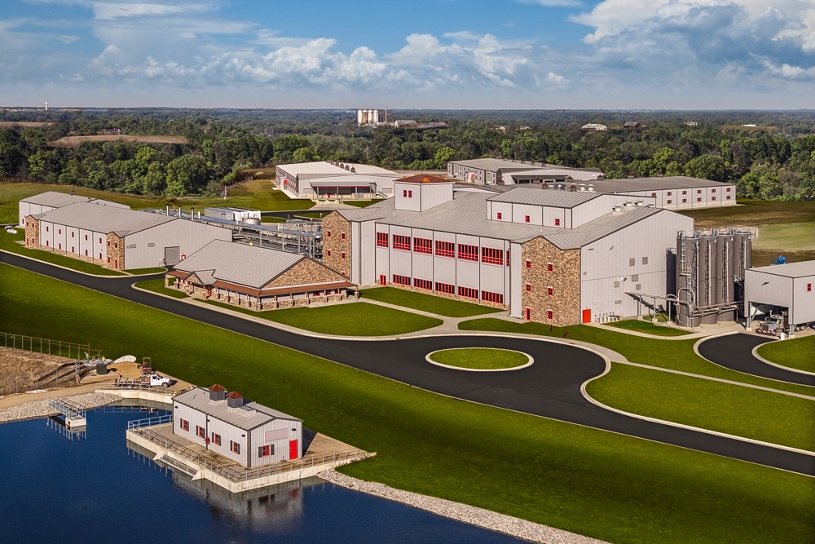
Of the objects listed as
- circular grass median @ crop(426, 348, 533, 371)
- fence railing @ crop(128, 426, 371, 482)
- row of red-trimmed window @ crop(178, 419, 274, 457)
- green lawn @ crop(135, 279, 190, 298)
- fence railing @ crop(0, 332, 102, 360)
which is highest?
green lawn @ crop(135, 279, 190, 298)

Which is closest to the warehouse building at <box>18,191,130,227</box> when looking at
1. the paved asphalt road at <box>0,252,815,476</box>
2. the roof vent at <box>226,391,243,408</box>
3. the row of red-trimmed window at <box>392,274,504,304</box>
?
the row of red-trimmed window at <box>392,274,504,304</box>

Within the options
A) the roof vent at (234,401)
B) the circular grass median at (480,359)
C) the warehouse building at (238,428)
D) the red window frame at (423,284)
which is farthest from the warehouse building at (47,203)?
the roof vent at (234,401)

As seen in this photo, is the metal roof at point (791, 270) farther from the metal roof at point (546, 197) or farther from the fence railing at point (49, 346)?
the fence railing at point (49, 346)

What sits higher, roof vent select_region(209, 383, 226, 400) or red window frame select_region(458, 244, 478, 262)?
red window frame select_region(458, 244, 478, 262)

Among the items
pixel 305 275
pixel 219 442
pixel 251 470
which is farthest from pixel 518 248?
pixel 251 470

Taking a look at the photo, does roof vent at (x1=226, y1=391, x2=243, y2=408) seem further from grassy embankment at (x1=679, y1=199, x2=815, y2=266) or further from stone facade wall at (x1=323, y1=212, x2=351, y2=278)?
grassy embankment at (x1=679, y1=199, x2=815, y2=266)

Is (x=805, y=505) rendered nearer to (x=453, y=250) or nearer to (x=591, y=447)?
(x=591, y=447)

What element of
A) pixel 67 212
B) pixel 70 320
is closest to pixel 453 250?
pixel 70 320
